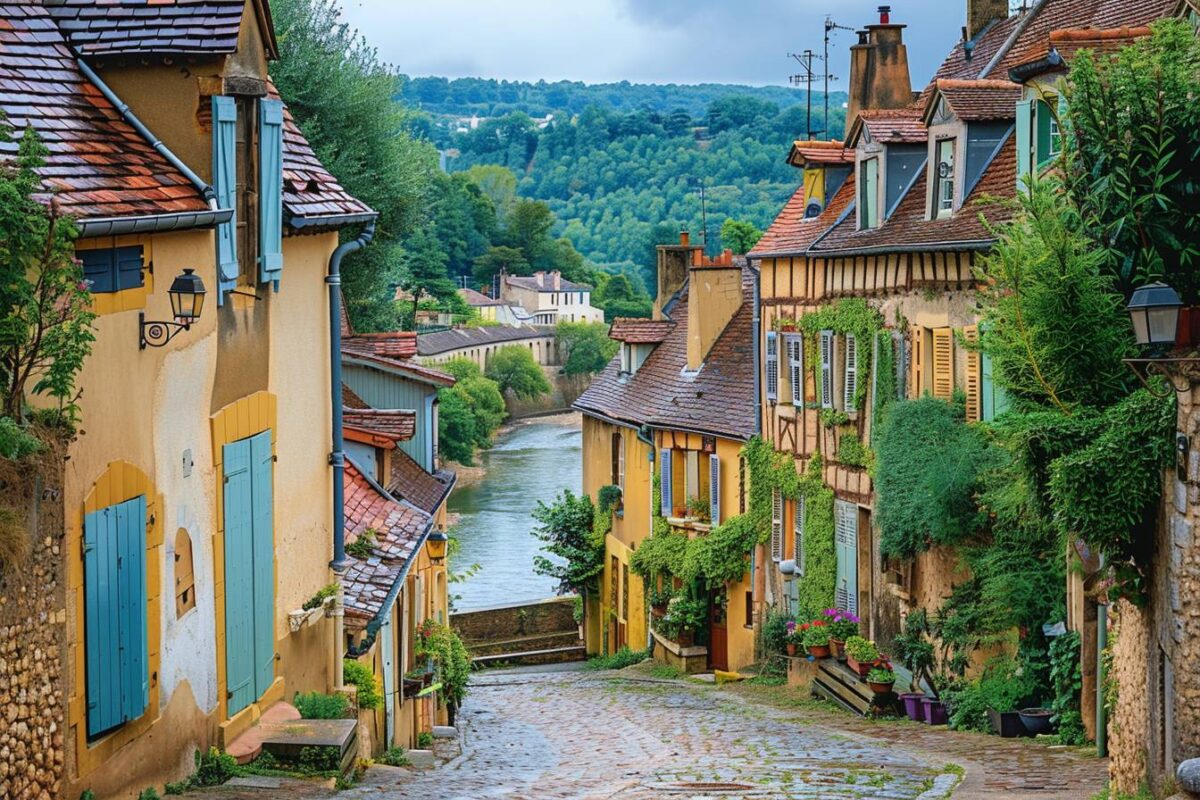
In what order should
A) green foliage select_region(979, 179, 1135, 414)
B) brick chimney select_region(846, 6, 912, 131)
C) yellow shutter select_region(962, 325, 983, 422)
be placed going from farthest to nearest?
brick chimney select_region(846, 6, 912, 131) < yellow shutter select_region(962, 325, 983, 422) < green foliage select_region(979, 179, 1135, 414)

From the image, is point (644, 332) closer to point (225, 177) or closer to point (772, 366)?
point (772, 366)

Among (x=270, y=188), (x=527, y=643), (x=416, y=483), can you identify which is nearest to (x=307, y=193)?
(x=270, y=188)

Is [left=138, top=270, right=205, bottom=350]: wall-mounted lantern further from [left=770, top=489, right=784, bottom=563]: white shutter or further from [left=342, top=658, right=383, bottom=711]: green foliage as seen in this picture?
[left=770, top=489, right=784, bottom=563]: white shutter

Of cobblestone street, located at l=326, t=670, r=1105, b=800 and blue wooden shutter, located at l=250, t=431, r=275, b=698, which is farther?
cobblestone street, located at l=326, t=670, r=1105, b=800

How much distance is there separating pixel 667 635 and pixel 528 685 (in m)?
2.43

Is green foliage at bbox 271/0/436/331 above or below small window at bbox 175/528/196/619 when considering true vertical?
above

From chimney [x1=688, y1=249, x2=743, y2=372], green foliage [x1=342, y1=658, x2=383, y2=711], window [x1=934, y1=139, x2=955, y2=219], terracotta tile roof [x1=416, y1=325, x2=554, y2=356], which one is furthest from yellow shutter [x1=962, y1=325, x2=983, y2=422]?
terracotta tile roof [x1=416, y1=325, x2=554, y2=356]

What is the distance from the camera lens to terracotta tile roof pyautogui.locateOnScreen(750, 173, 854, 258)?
81.8 ft

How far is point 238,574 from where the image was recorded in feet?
39.7

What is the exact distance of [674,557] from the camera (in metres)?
29.5

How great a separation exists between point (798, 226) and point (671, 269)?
10733 millimetres

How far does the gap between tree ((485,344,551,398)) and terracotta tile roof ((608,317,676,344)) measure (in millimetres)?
63315

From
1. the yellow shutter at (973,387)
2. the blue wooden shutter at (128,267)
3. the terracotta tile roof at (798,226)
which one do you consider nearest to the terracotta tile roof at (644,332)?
the terracotta tile roof at (798,226)

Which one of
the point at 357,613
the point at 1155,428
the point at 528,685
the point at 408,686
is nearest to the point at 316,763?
the point at 357,613
